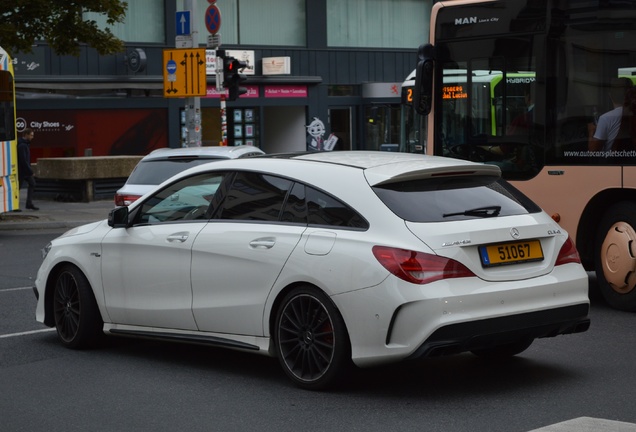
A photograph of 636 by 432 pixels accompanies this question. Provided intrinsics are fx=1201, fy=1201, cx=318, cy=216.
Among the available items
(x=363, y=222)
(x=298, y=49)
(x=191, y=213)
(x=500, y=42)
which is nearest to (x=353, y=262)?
(x=363, y=222)

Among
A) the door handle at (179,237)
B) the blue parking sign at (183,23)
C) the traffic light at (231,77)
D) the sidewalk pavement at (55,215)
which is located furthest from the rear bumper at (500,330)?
the traffic light at (231,77)

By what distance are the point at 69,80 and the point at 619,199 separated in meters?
25.3

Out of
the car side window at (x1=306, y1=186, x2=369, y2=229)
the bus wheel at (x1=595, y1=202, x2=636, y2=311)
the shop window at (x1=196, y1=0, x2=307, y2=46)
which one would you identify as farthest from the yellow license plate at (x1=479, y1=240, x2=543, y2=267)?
the shop window at (x1=196, y1=0, x2=307, y2=46)

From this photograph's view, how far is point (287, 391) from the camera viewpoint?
737 centimetres

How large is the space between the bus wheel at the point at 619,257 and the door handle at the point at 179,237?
14.0 feet

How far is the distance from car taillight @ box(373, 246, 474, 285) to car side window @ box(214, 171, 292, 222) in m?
1.06

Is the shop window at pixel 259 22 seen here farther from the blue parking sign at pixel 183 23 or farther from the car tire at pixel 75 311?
the car tire at pixel 75 311

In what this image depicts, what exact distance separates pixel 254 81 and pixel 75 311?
30357mm

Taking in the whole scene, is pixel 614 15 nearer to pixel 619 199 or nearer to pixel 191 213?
pixel 619 199

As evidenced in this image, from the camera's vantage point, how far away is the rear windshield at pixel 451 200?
716cm

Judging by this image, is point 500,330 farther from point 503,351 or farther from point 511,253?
point 503,351

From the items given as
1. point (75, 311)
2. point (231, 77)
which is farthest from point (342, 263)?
point (231, 77)

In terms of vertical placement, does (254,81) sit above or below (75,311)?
above

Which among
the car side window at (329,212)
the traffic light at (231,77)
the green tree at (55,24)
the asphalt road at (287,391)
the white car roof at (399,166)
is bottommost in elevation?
the asphalt road at (287,391)
